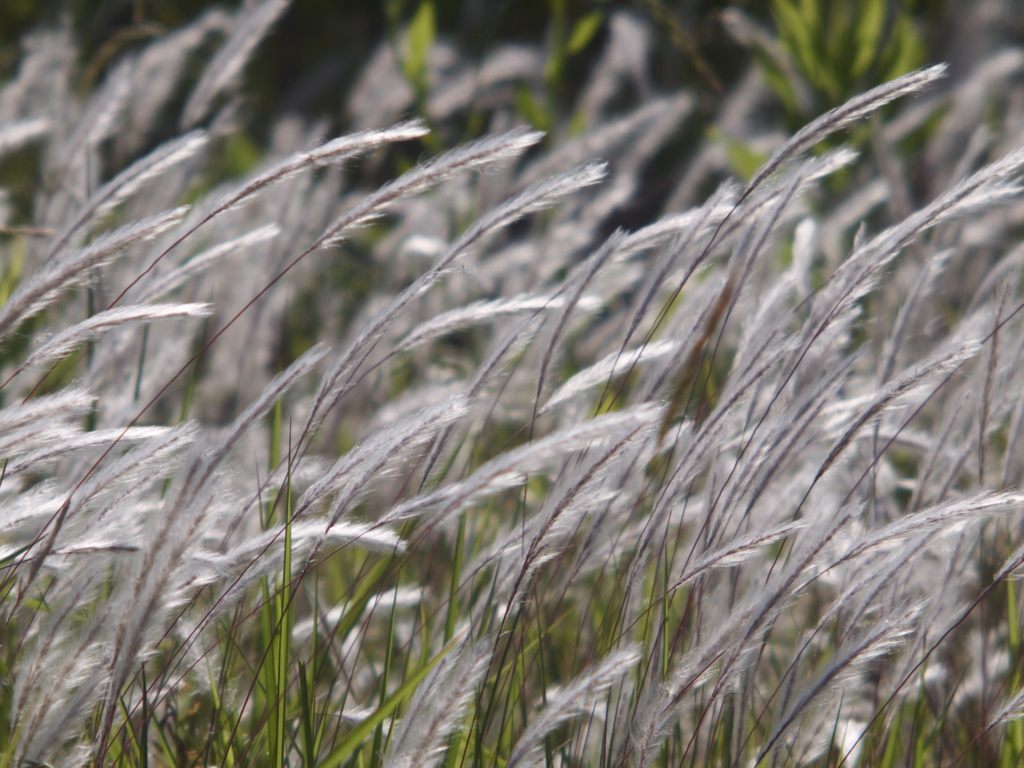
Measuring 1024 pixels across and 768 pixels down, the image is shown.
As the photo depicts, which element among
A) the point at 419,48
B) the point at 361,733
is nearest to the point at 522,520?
the point at 361,733

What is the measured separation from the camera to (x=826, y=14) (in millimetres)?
3020

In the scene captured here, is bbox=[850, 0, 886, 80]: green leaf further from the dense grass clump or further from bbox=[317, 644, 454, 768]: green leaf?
bbox=[317, 644, 454, 768]: green leaf

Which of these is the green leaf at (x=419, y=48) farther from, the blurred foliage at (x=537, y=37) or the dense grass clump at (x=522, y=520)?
the dense grass clump at (x=522, y=520)

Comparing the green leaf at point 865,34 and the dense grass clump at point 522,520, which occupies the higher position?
the green leaf at point 865,34

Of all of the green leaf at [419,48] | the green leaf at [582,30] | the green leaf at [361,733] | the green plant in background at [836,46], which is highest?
the green leaf at [419,48]

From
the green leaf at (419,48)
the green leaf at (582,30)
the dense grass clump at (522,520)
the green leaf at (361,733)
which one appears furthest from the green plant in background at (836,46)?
the green leaf at (361,733)

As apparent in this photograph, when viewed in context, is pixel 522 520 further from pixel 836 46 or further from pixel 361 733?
pixel 836 46

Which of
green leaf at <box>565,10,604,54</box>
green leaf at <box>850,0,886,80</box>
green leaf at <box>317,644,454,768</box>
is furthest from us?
green leaf at <box>565,10,604,54</box>

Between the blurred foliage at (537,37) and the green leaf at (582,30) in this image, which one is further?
the green leaf at (582,30)

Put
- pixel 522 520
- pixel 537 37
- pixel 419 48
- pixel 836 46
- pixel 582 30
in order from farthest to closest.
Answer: pixel 537 37 → pixel 419 48 → pixel 582 30 → pixel 836 46 → pixel 522 520

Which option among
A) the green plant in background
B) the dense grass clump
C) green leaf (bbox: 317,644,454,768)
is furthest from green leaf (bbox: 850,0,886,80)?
green leaf (bbox: 317,644,454,768)

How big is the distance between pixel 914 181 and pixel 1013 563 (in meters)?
3.03

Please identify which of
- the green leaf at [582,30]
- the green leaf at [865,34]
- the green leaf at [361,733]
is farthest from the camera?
the green leaf at [582,30]

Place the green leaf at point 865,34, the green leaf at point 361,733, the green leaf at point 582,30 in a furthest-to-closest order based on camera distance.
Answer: the green leaf at point 582,30
the green leaf at point 865,34
the green leaf at point 361,733
